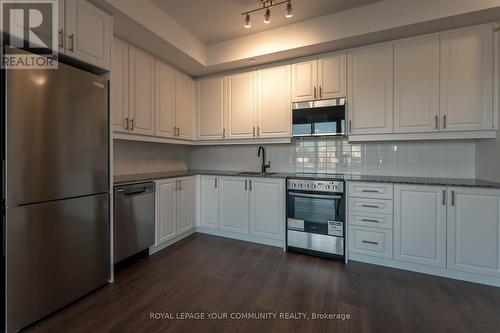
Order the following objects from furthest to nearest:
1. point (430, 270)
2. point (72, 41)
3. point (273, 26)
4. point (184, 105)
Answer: point (184, 105)
point (273, 26)
point (430, 270)
point (72, 41)

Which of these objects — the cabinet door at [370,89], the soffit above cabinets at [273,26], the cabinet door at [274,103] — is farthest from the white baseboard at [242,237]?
the soffit above cabinets at [273,26]

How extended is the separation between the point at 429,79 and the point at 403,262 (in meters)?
1.93

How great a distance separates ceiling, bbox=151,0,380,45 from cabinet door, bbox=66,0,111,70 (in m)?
0.68

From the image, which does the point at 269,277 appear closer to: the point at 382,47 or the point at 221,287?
the point at 221,287

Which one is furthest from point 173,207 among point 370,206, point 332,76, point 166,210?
point 332,76

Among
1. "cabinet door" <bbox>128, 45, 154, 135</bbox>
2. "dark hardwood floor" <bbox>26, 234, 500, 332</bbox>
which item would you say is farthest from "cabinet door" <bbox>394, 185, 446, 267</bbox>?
"cabinet door" <bbox>128, 45, 154, 135</bbox>

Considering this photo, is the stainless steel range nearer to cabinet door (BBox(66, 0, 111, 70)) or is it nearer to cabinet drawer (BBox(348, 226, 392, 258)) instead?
cabinet drawer (BBox(348, 226, 392, 258))

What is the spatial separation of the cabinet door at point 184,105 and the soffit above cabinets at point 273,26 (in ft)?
0.90

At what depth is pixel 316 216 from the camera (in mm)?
2719

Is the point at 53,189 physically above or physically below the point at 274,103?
below

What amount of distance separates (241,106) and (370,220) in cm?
224

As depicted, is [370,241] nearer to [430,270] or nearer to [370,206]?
[370,206]

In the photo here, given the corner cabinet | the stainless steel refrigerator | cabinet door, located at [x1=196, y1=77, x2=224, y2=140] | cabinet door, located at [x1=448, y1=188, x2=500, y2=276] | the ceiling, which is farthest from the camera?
cabinet door, located at [x1=196, y1=77, x2=224, y2=140]

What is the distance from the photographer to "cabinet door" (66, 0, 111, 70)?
5.77 feet
